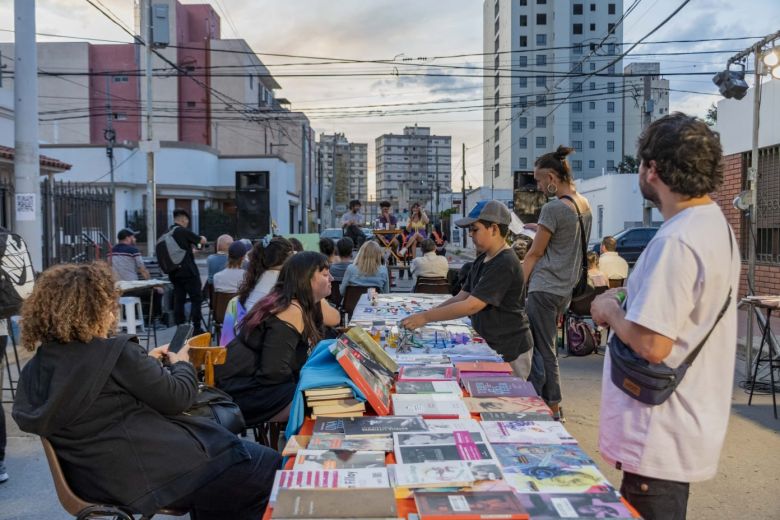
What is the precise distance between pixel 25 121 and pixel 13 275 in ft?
13.0

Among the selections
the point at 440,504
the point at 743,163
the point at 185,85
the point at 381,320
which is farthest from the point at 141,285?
the point at 185,85

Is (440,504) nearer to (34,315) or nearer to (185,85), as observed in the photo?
(34,315)

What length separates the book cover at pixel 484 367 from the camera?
127 inches

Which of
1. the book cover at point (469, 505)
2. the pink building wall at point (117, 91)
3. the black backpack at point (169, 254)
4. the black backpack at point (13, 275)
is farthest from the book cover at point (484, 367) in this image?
the pink building wall at point (117, 91)

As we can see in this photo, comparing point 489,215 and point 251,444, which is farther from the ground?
point 489,215

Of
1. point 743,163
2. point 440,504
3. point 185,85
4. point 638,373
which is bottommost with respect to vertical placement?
point 440,504

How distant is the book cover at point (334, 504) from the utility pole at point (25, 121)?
7.11 meters

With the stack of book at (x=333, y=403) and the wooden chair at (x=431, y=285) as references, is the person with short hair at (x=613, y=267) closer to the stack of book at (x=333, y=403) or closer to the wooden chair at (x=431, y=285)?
the wooden chair at (x=431, y=285)

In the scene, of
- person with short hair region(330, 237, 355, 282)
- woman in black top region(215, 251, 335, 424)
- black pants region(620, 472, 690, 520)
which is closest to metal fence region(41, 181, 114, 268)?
person with short hair region(330, 237, 355, 282)

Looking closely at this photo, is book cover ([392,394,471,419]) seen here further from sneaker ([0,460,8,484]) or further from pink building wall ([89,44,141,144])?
pink building wall ([89,44,141,144])

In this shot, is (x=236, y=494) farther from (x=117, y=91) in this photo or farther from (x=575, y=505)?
(x=117, y=91)

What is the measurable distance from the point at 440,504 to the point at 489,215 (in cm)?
272

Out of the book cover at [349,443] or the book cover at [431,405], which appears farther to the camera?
the book cover at [431,405]

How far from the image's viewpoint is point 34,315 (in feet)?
7.76
